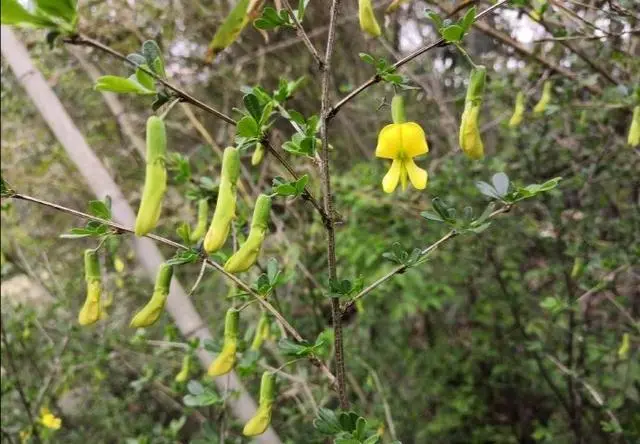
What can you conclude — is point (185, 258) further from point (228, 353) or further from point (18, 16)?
point (18, 16)

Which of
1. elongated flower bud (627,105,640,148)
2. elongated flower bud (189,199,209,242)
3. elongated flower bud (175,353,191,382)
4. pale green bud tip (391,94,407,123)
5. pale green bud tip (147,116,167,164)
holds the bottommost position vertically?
elongated flower bud (175,353,191,382)

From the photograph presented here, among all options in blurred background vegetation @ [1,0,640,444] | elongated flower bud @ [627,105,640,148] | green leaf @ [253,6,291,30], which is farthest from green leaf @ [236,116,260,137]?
blurred background vegetation @ [1,0,640,444]

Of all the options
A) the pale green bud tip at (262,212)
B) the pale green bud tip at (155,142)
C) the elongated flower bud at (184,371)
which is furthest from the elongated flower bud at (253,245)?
the elongated flower bud at (184,371)

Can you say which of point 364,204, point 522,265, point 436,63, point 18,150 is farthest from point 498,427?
point 18,150

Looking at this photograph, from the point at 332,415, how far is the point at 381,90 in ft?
5.51

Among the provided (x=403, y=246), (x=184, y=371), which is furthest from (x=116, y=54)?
(x=403, y=246)

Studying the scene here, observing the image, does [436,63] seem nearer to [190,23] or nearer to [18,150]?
[190,23]

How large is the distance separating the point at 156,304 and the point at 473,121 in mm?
328

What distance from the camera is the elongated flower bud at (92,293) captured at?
0.54 m

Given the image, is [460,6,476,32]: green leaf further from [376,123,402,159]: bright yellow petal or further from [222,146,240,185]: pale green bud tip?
[222,146,240,185]: pale green bud tip

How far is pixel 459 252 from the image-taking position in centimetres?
167

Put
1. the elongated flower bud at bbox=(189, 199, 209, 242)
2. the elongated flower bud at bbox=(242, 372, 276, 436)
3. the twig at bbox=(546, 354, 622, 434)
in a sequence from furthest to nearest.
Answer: the twig at bbox=(546, 354, 622, 434) < the elongated flower bud at bbox=(189, 199, 209, 242) < the elongated flower bud at bbox=(242, 372, 276, 436)

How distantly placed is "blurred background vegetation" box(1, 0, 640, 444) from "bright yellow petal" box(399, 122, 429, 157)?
52cm

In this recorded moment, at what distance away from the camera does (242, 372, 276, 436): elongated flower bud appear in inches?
21.0
